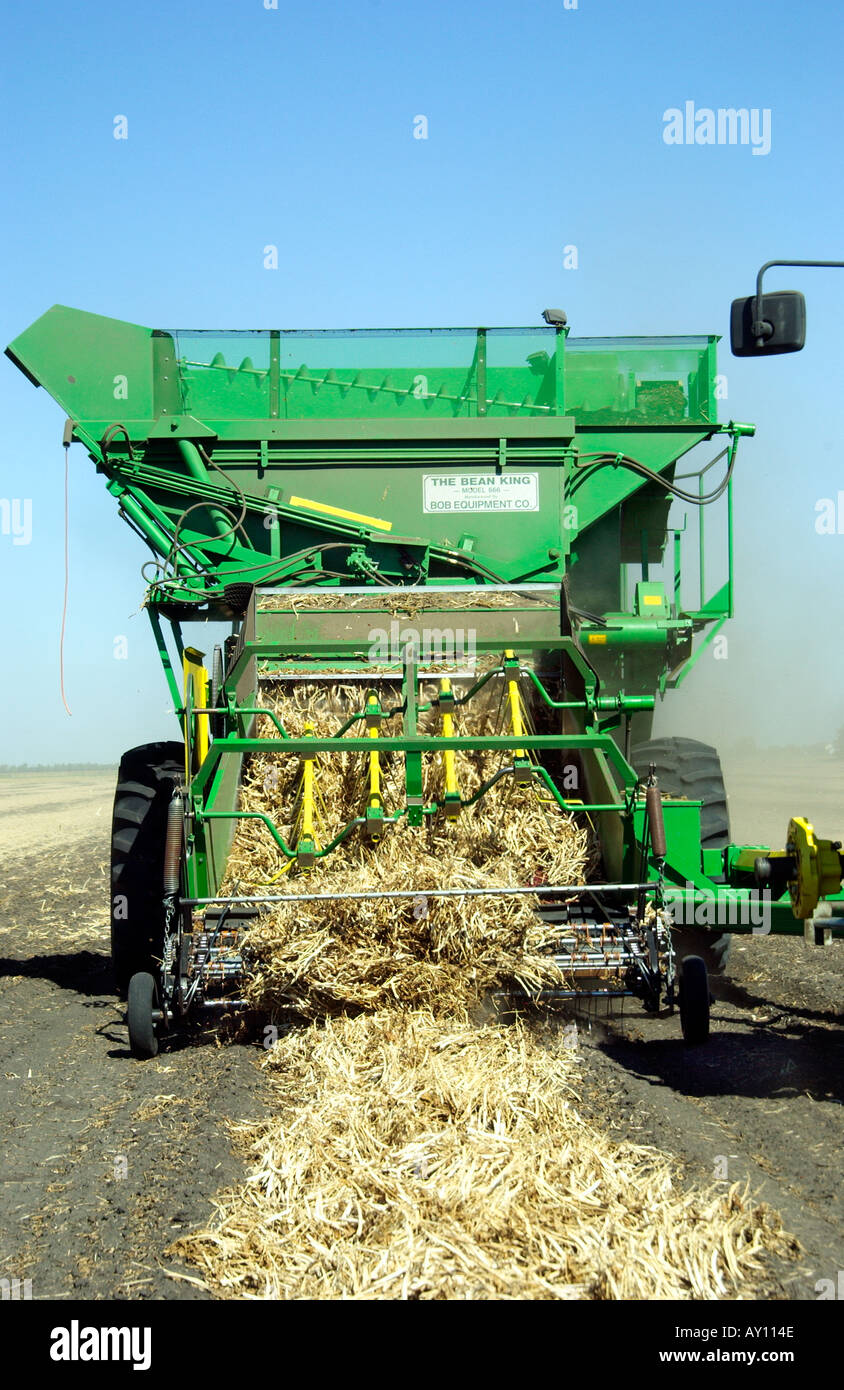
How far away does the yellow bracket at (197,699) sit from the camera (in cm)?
618

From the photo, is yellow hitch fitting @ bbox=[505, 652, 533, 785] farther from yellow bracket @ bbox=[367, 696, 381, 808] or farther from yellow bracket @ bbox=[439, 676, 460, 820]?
yellow bracket @ bbox=[367, 696, 381, 808]

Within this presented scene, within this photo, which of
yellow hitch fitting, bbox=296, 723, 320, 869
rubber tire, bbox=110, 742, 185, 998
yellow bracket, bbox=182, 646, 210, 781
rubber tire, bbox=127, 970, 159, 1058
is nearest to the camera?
rubber tire, bbox=127, 970, 159, 1058

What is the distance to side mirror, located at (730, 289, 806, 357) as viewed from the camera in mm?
5164

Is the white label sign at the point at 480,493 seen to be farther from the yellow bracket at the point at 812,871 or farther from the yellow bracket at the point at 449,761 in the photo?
the yellow bracket at the point at 812,871

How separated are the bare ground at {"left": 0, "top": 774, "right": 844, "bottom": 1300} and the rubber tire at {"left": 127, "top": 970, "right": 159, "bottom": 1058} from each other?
159mm

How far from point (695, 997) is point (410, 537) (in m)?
3.97

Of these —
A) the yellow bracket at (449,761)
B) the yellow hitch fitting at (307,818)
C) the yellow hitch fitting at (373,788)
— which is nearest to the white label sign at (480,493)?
the yellow bracket at (449,761)

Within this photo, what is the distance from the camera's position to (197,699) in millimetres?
6301

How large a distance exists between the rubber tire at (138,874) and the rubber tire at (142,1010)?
1.18m

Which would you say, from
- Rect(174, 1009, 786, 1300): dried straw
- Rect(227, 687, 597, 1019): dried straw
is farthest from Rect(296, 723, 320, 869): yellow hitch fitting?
Rect(174, 1009, 786, 1300): dried straw

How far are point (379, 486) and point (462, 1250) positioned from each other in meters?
5.77

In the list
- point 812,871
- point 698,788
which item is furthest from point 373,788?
point 698,788
